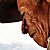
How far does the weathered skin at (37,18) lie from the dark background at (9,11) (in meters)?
0.20

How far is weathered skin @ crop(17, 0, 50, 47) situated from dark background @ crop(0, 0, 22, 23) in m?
0.20

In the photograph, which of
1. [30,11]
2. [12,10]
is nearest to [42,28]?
[30,11]

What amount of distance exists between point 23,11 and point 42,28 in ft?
0.95

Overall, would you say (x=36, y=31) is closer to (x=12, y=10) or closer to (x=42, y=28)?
(x=42, y=28)

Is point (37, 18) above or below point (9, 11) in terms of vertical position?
above

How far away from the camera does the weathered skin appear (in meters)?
1.80

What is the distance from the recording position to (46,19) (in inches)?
71.4

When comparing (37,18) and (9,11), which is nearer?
(37,18)

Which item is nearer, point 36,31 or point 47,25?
point 47,25

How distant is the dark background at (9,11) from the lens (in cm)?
211

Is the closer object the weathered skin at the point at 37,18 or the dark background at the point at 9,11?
the weathered skin at the point at 37,18

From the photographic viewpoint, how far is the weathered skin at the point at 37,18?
5.90ft

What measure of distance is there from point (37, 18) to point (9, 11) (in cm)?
52

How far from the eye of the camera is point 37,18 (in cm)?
185
